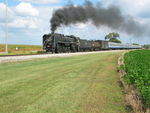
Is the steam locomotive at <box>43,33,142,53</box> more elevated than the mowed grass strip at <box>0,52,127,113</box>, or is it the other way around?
the steam locomotive at <box>43,33,142,53</box>

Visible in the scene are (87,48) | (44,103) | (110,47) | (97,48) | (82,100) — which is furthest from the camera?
(110,47)

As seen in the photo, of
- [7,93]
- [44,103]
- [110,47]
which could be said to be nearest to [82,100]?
[44,103]

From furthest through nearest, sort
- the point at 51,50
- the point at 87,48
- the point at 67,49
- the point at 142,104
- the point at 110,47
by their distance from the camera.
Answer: the point at 110,47
the point at 87,48
the point at 67,49
the point at 51,50
the point at 142,104

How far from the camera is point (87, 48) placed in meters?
61.7

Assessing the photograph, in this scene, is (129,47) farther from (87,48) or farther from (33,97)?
(33,97)

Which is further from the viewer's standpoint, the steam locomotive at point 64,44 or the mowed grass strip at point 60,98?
the steam locomotive at point 64,44

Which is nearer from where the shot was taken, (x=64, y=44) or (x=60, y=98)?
(x=60, y=98)

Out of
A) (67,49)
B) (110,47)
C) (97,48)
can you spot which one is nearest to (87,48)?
(97,48)

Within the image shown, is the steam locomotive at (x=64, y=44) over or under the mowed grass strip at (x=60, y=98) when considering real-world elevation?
over

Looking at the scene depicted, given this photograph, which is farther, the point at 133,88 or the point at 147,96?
the point at 133,88

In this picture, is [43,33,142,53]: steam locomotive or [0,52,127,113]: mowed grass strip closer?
[0,52,127,113]: mowed grass strip

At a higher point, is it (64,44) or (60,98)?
(64,44)

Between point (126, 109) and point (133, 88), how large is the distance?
2.21 meters

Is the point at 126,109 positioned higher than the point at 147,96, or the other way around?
the point at 147,96
